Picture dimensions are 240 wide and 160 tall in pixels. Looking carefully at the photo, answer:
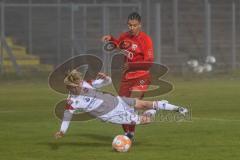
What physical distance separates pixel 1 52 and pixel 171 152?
25710 mm

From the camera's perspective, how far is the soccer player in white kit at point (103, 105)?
44.1 feet

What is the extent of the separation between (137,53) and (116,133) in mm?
2621

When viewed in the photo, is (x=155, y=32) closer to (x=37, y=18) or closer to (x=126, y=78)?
(x=37, y=18)

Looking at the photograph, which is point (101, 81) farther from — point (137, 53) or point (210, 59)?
point (210, 59)

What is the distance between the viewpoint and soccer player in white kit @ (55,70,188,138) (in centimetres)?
1345

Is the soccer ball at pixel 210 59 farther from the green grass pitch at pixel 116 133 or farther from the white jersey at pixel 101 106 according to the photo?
the white jersey at pixel 101 106

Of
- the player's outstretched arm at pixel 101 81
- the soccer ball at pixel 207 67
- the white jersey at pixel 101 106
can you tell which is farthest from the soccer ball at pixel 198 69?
the white jersey at pixel 101 106

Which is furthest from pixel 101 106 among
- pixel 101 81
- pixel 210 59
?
pixel 210 59

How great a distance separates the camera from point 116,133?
53.9ft

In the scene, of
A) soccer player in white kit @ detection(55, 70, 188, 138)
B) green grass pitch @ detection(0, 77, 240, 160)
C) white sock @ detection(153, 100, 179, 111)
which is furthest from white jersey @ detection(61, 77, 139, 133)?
green grass pitch @ detection(0, 77, 240, 160)

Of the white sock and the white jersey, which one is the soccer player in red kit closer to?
the white jersey

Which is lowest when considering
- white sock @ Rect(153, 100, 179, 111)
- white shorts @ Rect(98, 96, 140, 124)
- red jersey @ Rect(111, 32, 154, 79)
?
white shorts @ Rect(98, 96, 140, 124)

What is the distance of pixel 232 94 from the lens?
92.2 feet

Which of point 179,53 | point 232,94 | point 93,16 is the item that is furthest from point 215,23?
point 232,94
